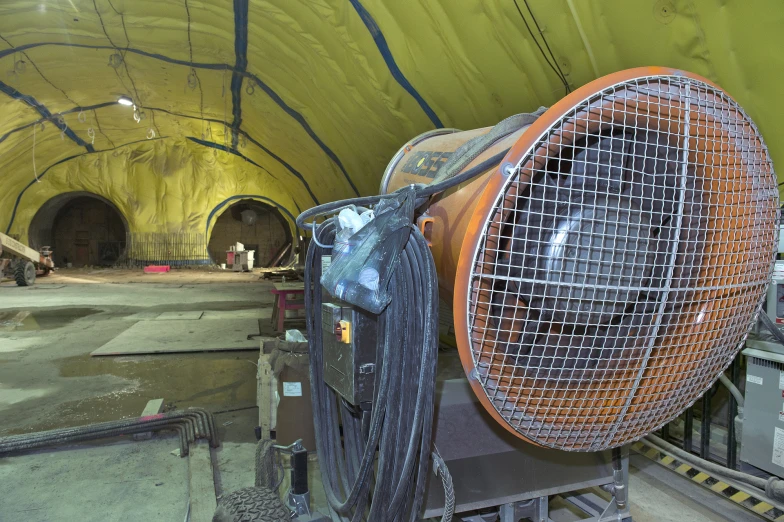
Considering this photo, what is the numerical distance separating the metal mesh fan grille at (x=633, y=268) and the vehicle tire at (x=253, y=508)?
1.09 metres

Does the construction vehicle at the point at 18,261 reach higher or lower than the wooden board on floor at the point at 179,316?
higher

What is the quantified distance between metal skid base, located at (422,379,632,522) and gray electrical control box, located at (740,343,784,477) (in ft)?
3.91

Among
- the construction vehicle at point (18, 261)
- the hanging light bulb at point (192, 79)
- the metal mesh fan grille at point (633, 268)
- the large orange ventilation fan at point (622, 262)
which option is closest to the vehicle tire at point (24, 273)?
the construction vehicle at point (18, 261)

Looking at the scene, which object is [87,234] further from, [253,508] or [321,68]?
[253,508]

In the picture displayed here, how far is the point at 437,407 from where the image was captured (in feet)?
6.21

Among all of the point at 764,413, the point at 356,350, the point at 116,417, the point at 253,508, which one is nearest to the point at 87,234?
the point at 116,417

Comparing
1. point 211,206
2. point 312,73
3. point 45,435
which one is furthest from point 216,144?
point 45,435

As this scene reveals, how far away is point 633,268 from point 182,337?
20.0 feet

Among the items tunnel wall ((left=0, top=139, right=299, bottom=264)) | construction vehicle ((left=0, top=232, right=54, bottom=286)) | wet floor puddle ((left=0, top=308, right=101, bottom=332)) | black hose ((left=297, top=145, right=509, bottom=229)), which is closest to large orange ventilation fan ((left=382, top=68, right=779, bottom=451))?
black hose ((left=297, top=145, right=509, bottom=229))

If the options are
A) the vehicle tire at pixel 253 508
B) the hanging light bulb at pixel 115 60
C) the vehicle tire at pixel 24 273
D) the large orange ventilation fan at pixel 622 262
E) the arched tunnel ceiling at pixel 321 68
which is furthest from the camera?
the vehicle tire at pixel 24 273

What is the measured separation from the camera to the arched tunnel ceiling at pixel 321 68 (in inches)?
106

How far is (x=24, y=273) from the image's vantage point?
11711mm

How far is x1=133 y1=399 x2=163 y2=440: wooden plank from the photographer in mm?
3564

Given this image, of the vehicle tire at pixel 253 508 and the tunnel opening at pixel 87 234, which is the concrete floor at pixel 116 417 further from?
the tunnel opening at pixel 87 234
